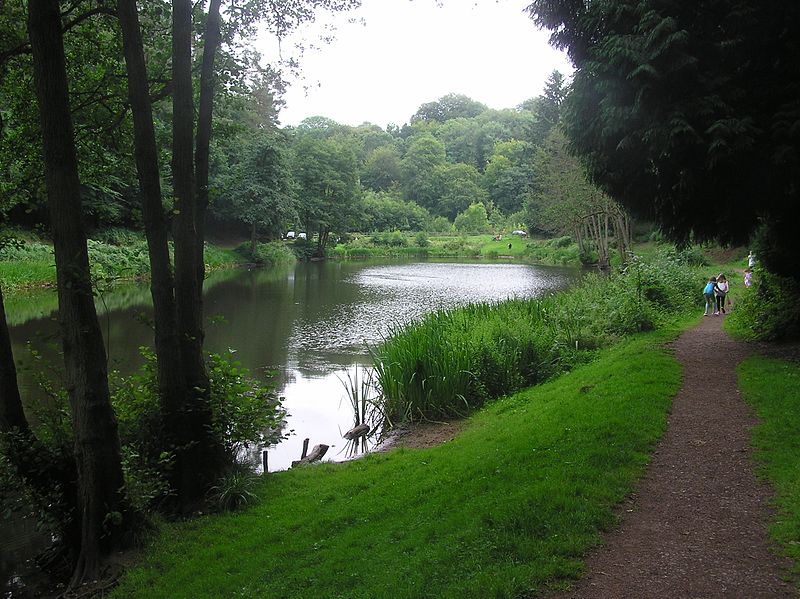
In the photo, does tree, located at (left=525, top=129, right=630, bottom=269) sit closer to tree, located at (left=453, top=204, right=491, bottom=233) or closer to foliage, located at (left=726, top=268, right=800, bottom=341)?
foliage, located at (left=726, top=268, right=800, bottom=341)

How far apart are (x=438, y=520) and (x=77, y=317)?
359 centimetres

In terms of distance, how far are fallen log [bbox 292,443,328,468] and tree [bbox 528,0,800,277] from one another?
632cm

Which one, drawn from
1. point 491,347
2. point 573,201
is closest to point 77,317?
point 491,347

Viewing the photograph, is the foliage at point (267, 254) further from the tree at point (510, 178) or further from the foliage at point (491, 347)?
the foliage at point (491, 347)

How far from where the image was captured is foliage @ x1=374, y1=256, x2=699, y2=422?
35.8 ft

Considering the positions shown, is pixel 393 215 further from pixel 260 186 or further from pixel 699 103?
pixel 699 103

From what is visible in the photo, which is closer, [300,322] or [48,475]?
[48,475]

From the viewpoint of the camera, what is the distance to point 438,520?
16.6ft

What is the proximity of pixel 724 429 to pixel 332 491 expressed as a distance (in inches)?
175

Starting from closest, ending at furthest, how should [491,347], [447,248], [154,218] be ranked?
[154,218]
[491,347]
[447,248]

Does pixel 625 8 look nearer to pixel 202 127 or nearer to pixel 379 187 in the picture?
pixel 202 127

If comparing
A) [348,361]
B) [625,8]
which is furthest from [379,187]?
[625,8]

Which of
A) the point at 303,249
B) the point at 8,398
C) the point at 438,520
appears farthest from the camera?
the point at 303,249

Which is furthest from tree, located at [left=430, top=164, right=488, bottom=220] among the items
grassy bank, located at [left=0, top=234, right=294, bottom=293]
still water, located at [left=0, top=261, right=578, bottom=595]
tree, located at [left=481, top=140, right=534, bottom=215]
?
grassy bank, located at [left=0, top=234, right=294, bottom=293]
